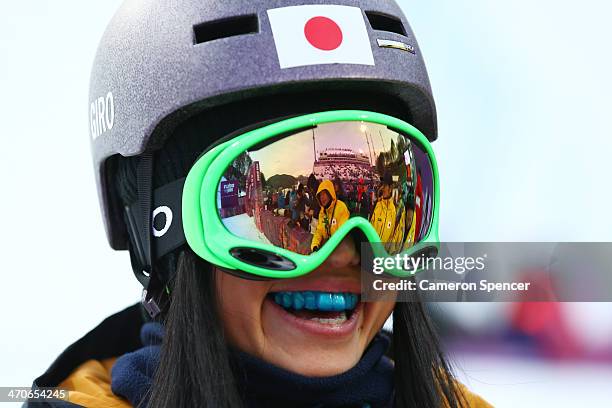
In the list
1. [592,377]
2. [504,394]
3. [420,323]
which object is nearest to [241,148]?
[420,323]

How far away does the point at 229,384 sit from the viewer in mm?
1200

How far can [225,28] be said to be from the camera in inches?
52.1

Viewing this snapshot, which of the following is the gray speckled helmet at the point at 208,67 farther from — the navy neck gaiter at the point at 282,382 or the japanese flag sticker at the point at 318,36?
the navy neck gaiter at the point at 282,382

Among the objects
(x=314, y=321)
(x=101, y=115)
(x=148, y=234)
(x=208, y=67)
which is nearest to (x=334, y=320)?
(x=314, y=321)

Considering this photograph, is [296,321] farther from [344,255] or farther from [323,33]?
[323,33]

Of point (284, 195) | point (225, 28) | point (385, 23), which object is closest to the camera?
point (284, 195)

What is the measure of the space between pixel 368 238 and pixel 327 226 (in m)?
0.07

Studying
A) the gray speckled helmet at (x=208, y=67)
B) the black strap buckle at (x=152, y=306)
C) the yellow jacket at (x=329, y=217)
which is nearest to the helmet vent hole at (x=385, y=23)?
the gray speckled helmet at (x=208, y=67)

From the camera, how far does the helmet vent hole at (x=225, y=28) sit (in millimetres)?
1290

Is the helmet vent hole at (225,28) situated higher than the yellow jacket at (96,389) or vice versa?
the helmet vent hole at (225,28)

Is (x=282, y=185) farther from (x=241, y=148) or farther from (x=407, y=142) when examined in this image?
(x=407, y=142)

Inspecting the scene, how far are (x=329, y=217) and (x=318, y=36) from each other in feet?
0.94

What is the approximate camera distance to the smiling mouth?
4.09ft

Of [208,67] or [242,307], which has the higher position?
[208,67]
